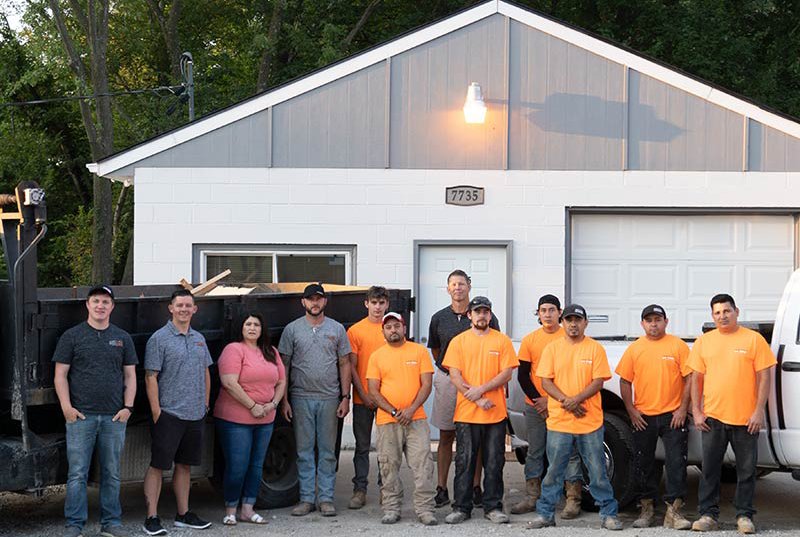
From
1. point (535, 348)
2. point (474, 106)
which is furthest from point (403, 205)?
point (535, 348)

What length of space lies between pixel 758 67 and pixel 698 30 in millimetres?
2021

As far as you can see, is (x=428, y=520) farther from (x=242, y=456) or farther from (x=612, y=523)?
(x=242, y=456)

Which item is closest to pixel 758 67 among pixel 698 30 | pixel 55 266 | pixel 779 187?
pixel 698 30

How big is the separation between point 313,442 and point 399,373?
0.92 m

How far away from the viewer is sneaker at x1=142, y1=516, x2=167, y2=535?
27.8ft

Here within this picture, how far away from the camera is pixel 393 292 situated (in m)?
10.5

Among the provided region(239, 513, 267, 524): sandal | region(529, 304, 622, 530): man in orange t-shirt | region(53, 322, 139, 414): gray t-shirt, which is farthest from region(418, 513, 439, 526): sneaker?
region(53, 322, 139, 414): gray t-shirt

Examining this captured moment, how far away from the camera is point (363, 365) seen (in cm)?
969

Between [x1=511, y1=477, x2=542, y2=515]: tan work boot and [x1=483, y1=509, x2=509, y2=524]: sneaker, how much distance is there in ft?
1.16

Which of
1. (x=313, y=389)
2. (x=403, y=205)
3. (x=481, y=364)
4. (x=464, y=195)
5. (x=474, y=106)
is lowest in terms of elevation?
(x=313, y=389)

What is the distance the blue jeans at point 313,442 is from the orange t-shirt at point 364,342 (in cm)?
38

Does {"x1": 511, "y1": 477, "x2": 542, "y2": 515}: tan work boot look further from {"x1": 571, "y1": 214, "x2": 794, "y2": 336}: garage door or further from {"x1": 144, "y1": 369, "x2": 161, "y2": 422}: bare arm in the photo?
{"x1": 571, "y1": 214, "x2": 794, "y2": 336}: garage door

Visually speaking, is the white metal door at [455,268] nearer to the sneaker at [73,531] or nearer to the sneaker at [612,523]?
the sneaker at [612,523]

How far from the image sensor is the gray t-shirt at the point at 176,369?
850 centimetres
